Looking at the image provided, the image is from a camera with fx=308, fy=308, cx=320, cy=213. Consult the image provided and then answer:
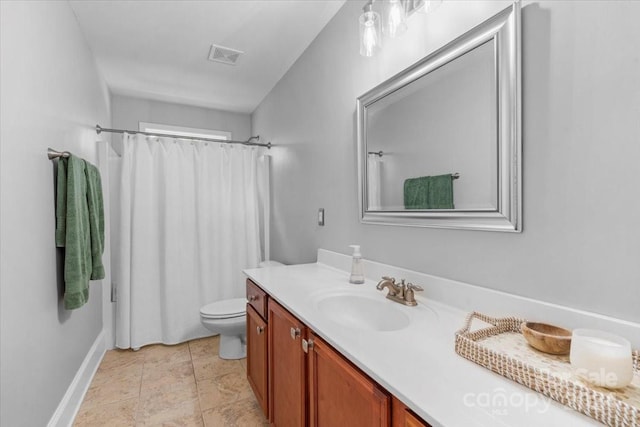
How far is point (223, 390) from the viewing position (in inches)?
79.1

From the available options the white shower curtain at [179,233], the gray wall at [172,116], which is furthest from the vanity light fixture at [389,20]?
the gray wall at [172,116]

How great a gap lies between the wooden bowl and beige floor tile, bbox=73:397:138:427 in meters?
2.00

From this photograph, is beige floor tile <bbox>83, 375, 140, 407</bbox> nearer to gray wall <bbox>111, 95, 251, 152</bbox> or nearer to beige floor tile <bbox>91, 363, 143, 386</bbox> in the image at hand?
beige floor tile <bbox>91, 363, 143, 386</bbox>

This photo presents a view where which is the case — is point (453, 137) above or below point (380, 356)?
above

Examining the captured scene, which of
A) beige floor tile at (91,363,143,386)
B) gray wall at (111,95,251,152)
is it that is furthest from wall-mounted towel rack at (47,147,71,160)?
gray wall at (111,95,251,152)

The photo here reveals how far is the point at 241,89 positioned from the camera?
3098mm

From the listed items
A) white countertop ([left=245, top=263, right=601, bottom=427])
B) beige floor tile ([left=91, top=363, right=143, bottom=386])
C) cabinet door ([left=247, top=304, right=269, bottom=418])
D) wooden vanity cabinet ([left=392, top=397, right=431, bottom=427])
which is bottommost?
beige floor tile ([left=91, top=363, right=143, bottom=386])

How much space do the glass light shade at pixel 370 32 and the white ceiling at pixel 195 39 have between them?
1.94 feet

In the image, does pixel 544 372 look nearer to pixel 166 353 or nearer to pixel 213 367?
pixel 213 367

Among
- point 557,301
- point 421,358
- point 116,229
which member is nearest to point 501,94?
point 557,301

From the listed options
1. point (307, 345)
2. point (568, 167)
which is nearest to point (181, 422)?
point (307, 345)

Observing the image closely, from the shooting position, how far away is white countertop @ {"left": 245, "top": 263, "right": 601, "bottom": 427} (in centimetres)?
54

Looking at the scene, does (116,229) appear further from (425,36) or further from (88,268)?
(425,36)

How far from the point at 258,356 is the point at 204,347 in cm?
126
